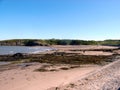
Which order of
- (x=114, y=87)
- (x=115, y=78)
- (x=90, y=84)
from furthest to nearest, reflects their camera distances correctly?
1. (x=115, y=78)
2. (x=90, y=84)
3. (x=114, y=87)

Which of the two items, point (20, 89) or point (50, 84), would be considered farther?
point (50, 84)

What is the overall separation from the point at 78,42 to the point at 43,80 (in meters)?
124

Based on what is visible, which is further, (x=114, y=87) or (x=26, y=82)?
(x=26, y=82)

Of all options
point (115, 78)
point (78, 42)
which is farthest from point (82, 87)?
point (78, 42)

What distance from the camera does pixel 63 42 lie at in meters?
145

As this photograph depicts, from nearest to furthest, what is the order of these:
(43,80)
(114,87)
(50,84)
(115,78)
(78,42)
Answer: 1. (114,87)
2. (115,78)
3. (50,84)
4. (43,80)
5. (78,42)

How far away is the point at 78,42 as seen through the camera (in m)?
140

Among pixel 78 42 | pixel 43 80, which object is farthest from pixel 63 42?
pixel 43 80

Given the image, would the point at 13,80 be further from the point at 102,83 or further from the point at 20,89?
the point at 102,83

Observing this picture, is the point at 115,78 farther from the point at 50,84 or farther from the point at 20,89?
the point at 20,89

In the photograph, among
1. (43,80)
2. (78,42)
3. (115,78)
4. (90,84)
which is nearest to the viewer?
(90,84)

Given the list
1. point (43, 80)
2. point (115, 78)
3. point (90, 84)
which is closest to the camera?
point (90, 84)

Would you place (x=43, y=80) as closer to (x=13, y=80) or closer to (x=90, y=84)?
(x=13, y=80)

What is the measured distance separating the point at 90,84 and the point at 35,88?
3517 millimetres
